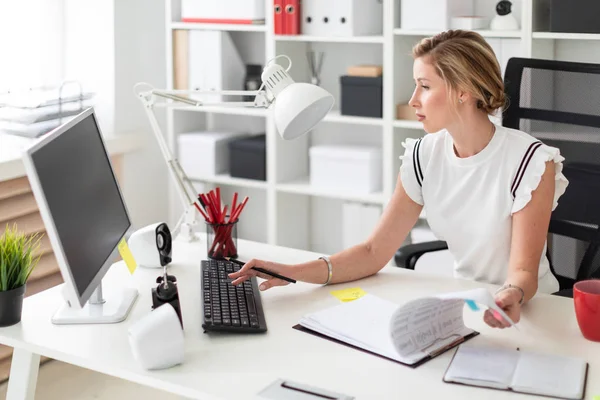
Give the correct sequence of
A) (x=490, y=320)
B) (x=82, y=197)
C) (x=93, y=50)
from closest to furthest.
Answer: (x=490, y=320) → (x=82, y=197) → (x=93, y=50)

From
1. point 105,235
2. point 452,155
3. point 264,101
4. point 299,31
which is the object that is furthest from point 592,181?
point 299,31

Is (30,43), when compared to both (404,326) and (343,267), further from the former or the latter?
(404,326)

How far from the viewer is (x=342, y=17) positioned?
343 centimetres

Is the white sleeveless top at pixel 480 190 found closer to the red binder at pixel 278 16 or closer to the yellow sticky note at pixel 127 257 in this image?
the yellow sticky note at pixel 127 257

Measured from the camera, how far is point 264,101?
2.18 metres

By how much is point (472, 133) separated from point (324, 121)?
1733 millimetres

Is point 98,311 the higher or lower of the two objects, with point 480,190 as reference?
lower

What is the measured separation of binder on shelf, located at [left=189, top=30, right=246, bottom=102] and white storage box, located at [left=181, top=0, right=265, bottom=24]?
65 millimetres

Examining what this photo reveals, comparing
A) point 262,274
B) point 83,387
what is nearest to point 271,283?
point 262,274

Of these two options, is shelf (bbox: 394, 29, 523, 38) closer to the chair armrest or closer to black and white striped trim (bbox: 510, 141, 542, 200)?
the chair armrest

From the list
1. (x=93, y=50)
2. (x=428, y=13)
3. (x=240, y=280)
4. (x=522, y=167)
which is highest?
(x=428, y=13)

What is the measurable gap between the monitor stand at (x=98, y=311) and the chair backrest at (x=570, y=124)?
1.12m

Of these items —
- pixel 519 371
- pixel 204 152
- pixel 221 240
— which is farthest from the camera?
pixel 204 152

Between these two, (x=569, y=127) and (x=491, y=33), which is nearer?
(x=569, y=127)
